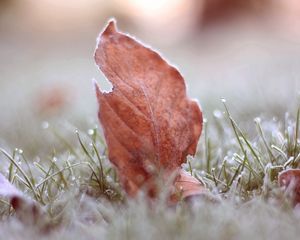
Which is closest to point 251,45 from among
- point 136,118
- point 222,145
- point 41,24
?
point 222,145

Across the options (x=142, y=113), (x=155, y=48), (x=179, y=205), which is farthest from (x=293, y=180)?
(x=155, y=48)

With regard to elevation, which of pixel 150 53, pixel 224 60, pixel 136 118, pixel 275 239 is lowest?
pixel 224 60

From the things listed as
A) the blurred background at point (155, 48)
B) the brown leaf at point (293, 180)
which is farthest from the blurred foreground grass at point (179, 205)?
the blurred background at point (155, 48)

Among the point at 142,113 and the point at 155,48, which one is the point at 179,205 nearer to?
the point at 142,113

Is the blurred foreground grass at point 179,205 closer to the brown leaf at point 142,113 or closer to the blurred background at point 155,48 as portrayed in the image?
the brown leaf at point 142,113

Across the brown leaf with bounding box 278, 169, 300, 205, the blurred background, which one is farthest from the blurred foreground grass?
the blurred background

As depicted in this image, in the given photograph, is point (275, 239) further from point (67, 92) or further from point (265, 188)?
point (67, 92)
